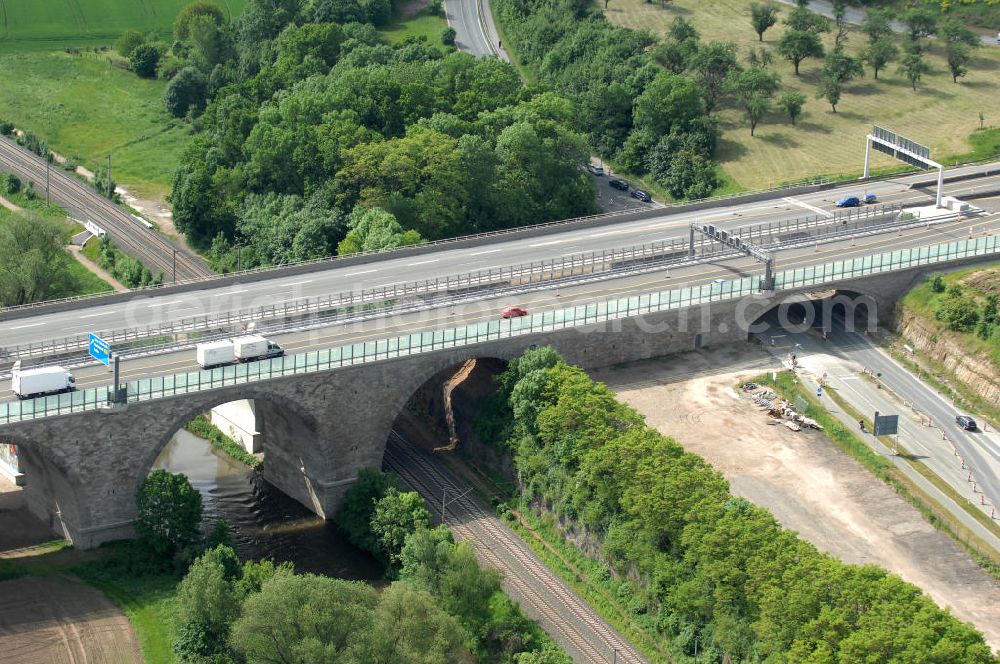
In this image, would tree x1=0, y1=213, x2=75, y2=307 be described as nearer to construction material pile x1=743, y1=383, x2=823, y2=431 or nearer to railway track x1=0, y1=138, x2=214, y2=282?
railway track x1=0, y1=138, x2=214, y2=282

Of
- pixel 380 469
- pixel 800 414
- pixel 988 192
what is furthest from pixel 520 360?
pixel 988 192

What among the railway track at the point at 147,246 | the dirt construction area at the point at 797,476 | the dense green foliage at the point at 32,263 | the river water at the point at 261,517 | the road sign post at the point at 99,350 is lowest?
the river water at the point at 261,517

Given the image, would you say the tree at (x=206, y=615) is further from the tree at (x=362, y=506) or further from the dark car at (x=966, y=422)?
the dark car at (x=966, y=422)

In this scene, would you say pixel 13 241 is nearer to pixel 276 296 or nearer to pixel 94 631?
pixel 276 296

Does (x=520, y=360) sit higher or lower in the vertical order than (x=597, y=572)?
higher

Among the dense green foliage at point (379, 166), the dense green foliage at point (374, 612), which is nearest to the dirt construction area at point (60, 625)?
the dense green foliage at point (374, 612)

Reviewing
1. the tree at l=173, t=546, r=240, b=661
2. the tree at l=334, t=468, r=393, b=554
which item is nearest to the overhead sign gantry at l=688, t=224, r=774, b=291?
the tree at l=334, t=468, r=393, b=554
